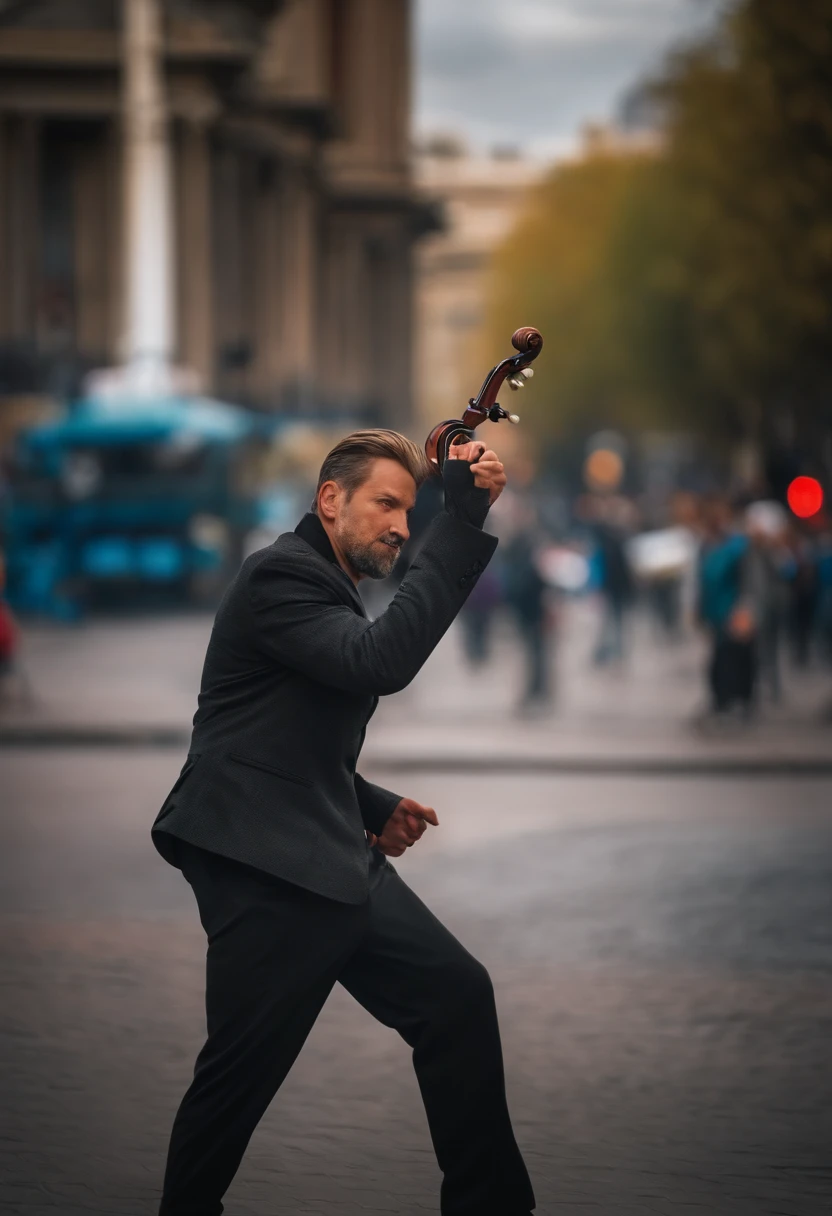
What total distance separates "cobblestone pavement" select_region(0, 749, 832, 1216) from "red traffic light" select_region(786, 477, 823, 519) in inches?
555

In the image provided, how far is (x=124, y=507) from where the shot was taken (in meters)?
31.8

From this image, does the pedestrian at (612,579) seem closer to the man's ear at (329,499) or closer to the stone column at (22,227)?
the man's ear at (329,499)

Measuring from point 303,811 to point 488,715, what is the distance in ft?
46.6

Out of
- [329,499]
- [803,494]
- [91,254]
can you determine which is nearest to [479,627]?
[803,494]

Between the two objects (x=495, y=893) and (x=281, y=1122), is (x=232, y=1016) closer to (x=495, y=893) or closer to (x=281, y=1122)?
(x=281, y=1122)

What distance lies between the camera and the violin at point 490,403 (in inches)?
165

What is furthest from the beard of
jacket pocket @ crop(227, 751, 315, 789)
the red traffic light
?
the red traffic light

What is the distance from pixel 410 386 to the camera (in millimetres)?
76500

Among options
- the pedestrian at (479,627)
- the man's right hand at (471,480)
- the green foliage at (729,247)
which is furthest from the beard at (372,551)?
the green foliage at (729,247)

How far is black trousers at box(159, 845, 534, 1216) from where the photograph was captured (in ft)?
14.1

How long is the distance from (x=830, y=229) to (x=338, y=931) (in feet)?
85.7

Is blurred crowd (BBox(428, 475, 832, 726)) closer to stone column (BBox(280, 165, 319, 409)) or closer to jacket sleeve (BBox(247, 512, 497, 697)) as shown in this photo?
jacket sleeve (BBox(247, 512, 497, 697))

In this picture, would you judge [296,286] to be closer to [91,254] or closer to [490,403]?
[91,254]

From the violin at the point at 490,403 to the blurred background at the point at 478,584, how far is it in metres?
1.88
